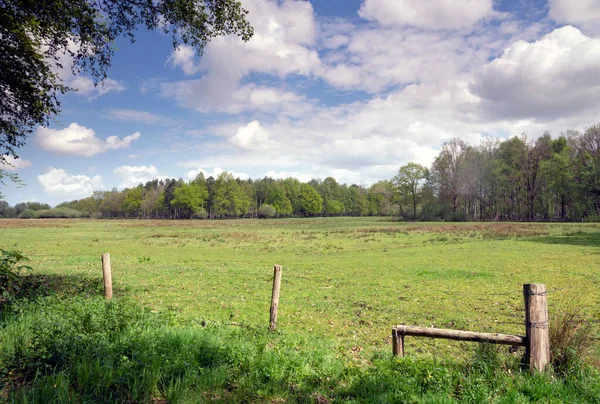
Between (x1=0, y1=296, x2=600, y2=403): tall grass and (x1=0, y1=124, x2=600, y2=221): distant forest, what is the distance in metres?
78.5

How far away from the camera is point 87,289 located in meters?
12.0

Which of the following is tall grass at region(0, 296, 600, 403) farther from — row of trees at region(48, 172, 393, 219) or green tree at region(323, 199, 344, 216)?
green tree at region(323, 199, 344, 216)

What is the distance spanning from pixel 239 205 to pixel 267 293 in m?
115

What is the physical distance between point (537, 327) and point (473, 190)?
98.0 m

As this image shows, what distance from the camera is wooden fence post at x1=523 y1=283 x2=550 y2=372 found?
545 centimetres

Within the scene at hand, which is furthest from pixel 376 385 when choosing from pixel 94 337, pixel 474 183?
pixel 474 183

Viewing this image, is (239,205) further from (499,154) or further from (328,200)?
(499,154)

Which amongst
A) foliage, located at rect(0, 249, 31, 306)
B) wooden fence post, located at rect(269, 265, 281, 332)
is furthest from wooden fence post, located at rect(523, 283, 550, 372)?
foliage, located at rect(0, 249, 31, 306)

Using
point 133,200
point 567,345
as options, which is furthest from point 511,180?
point 133,200

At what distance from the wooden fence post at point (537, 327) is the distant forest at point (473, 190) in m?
77.8

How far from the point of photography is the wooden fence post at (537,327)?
545 centimetres

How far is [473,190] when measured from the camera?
9281 cm

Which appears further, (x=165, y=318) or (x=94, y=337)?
(x=165, y=318)

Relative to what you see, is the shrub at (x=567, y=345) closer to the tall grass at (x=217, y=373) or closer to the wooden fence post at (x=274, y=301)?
the tall grass at (x=217, y=373)
